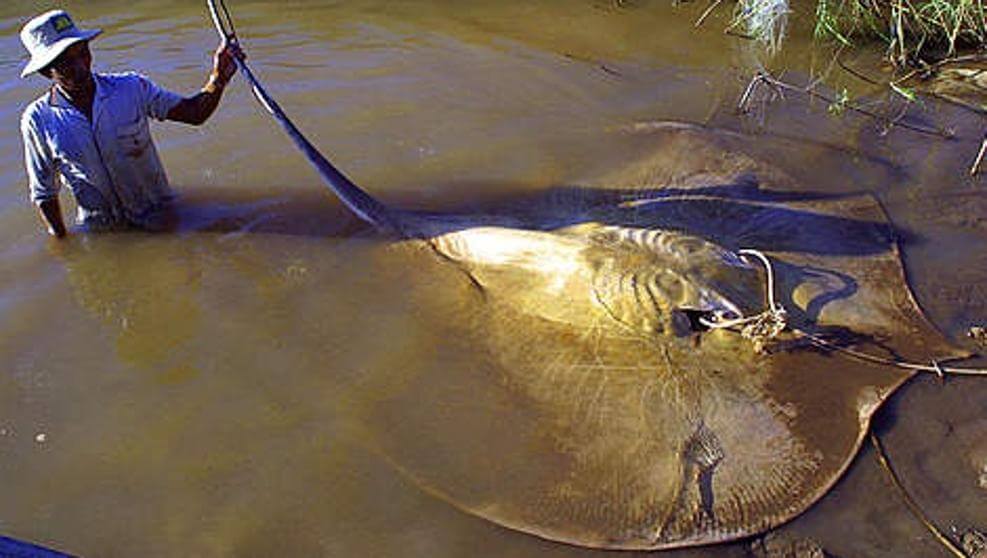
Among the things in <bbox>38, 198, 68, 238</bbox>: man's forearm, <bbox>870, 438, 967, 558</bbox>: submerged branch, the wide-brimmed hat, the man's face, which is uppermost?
the wide-brimmed hat

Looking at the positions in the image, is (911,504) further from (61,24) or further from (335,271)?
(61,24)

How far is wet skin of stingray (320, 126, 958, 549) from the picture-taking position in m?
2.83

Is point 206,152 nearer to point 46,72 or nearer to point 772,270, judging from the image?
point 46,72

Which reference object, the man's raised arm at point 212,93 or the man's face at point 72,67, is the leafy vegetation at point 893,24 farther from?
the man's face at point 72,67

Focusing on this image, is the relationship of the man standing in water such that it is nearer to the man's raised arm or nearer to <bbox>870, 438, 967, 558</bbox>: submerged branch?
the man's raised arm

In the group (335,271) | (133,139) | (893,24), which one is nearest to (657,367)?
(335,271)

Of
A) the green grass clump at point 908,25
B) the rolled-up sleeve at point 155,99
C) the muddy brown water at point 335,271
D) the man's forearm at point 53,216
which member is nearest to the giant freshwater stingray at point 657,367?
the muddy brown water at point 335,271

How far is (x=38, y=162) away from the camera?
4.12 m

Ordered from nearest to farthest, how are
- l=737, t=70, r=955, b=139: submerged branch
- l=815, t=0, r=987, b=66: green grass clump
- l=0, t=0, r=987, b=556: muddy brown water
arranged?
l=0, t=0, r=987, b=556: muddy brown water → l=737, t=70, r=955, b=139: submerged branch → l=815, t=0, r=987, b=66: green grass clump

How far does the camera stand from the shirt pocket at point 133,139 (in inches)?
168

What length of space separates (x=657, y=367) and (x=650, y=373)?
0.15 ft

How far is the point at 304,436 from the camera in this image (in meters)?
3.31

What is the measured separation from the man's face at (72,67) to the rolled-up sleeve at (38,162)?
27 centimetres

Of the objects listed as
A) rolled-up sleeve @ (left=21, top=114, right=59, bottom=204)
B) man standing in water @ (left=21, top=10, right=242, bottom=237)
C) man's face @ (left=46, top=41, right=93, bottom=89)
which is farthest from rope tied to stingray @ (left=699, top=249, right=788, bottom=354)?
rolled-up sleeve @ (left=21, top=114, right=59, bottom=204)
